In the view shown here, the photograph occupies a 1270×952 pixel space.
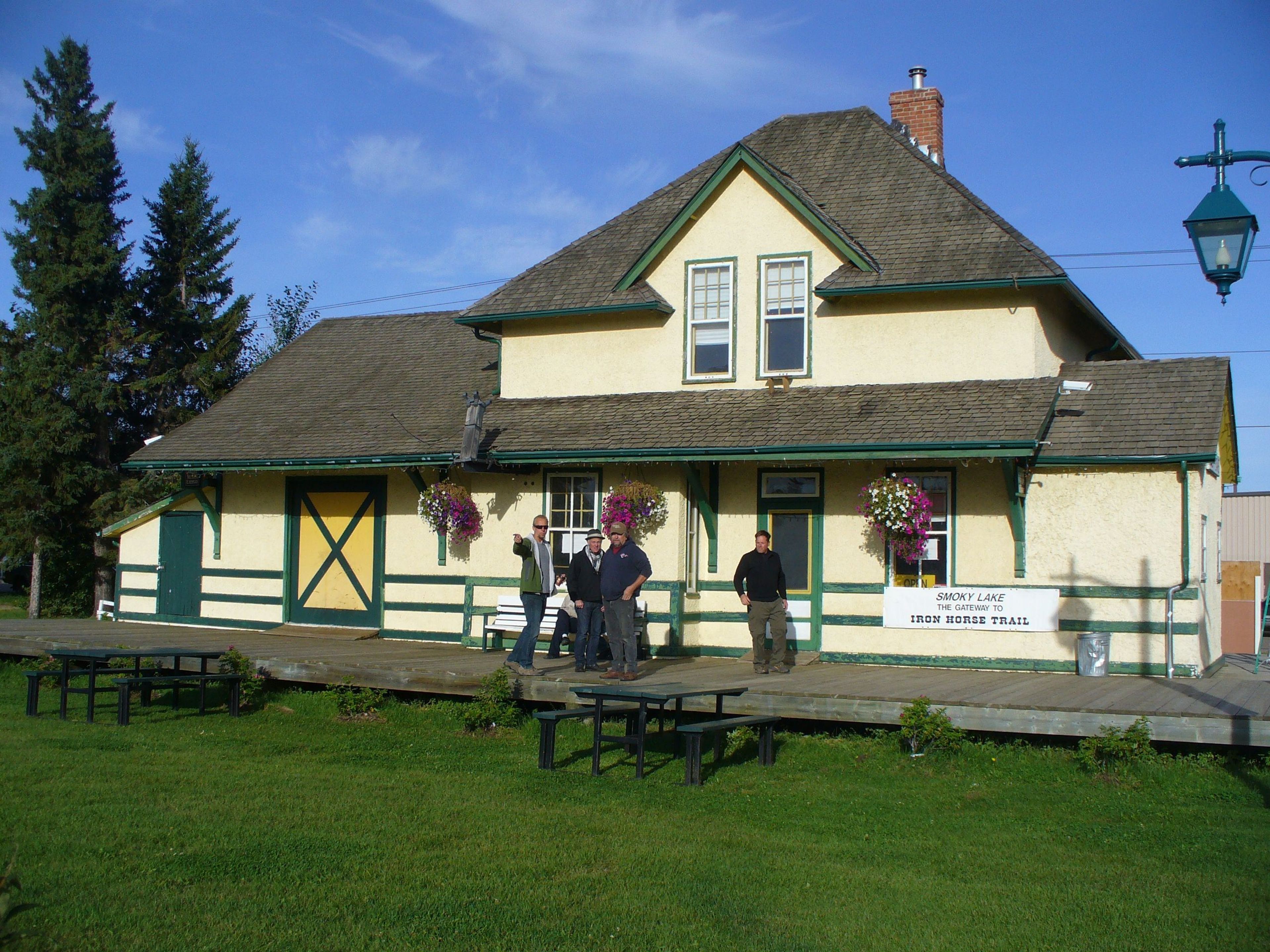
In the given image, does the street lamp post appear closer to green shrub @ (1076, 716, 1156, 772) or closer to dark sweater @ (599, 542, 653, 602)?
green shrub @ (1076, 716, 1156, 772)

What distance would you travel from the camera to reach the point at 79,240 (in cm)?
3434

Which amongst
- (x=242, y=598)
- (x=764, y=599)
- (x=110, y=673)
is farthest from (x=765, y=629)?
(x=242, y=598)

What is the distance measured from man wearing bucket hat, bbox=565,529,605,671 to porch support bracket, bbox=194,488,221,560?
328 inches

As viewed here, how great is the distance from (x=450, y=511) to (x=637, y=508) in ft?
9.47

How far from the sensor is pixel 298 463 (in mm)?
18016

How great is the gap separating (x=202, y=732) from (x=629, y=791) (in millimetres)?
4899

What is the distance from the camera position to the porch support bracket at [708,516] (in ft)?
51.5

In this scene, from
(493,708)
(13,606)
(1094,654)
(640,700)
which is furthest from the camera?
(13,606)

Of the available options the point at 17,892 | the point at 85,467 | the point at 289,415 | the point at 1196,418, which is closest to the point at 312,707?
the point at 289,415

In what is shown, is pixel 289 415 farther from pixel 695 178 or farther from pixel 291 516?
pixel 695 178

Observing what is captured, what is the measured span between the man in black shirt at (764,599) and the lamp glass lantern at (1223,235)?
6.62 m

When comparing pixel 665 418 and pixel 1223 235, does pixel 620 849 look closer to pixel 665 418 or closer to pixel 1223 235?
pixel 1223 235

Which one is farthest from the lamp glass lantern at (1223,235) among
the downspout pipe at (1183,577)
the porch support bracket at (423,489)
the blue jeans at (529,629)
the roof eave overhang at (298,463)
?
the porch support bracket at (423,489)

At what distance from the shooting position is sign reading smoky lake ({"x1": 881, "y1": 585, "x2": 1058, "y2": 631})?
46.4 feet
